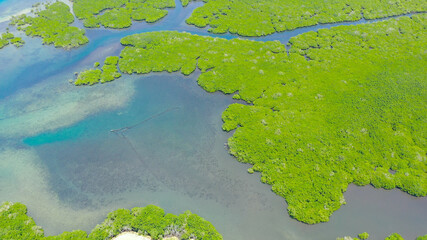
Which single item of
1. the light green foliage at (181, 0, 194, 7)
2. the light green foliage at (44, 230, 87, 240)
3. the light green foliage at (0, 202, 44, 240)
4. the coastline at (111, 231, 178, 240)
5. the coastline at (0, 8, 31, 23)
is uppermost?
the coastline at (0, 8, 31, 23)

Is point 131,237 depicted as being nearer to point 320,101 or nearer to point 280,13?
point 320,101

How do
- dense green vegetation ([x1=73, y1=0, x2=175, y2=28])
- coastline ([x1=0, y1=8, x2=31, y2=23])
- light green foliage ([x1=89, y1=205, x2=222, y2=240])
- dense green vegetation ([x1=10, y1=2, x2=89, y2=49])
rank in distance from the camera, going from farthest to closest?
coastline ([x1=0, y1=8, x2=31, y2=23])
dense green vegetation ([x1=73, y1=0, x2=175, y2=28])
dense green vegetation ([x1=10, y1=2, x2=89, y2=49])
light green foliage ([x1=89, y1=205, x2=222, y2=240])

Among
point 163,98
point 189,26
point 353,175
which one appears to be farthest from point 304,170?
point 189,26

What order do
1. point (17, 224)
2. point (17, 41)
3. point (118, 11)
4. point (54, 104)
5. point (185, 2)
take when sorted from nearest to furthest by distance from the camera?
point (17, 224), point (54, 104), point (17, 41), point (118, 11), point (185, 2)

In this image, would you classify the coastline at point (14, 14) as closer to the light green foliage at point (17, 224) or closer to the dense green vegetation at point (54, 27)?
the dense green vegetation at point (54, 27)

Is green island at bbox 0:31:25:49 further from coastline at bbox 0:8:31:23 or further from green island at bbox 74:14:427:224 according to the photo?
green island at bbox 74:14:427:224

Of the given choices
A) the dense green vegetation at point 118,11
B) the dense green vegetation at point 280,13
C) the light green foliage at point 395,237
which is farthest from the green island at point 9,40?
the light green foliage at point 395,237

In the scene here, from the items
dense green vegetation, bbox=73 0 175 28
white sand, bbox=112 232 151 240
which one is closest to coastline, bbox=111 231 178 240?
white sand, bbox=112 232 151 240

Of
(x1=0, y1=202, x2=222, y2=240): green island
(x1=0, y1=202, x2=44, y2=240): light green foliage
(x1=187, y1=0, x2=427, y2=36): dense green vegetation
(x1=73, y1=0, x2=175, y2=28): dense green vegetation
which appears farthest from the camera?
(x1=73, y1=0, x2=175, y2=28): dense green vegetation

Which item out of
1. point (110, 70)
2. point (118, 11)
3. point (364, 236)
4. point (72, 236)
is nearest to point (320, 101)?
point (364, 236)
